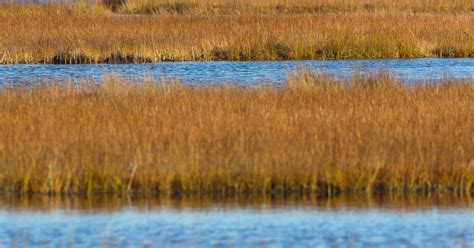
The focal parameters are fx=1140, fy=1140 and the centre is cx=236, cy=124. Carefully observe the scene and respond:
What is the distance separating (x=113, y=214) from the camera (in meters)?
8.88

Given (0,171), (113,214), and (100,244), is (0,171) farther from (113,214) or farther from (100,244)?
(100,244)

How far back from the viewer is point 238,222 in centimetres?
857

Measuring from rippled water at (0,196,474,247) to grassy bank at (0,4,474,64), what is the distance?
13.0 metres

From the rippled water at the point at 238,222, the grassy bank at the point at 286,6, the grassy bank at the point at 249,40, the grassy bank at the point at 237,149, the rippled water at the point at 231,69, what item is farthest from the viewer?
the grassy bank at the point at 286,6

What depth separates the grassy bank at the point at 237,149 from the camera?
9.41 meters

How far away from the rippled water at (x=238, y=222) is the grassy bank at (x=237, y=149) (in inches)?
7.2

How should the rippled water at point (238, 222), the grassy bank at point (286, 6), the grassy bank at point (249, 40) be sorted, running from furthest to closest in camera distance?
1. the grassy bank at point (286, 6)
2. the grassy bank at point (249, 40)
3. the rippled water at point (238, 222)

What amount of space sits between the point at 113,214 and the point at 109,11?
26137 mm

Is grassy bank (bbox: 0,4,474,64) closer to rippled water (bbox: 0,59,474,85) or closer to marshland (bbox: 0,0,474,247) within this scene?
rippled water (bbox: 0,59,474,85)

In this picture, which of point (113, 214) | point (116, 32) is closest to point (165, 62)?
point (116, 32)

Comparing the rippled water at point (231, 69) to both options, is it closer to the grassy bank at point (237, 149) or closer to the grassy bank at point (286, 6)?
the grassy bank at point (237, 149)

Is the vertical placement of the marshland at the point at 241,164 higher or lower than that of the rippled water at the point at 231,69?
lower

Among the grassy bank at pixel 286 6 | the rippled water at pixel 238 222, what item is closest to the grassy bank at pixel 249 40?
the grassy bank at pixel 286 6

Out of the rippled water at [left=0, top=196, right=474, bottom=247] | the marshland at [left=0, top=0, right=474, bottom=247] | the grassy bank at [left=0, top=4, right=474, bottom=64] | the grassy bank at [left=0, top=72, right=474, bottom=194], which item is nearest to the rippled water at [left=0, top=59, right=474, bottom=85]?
the grassy bank at [left=0, top=4, right=474, bottom=64]
